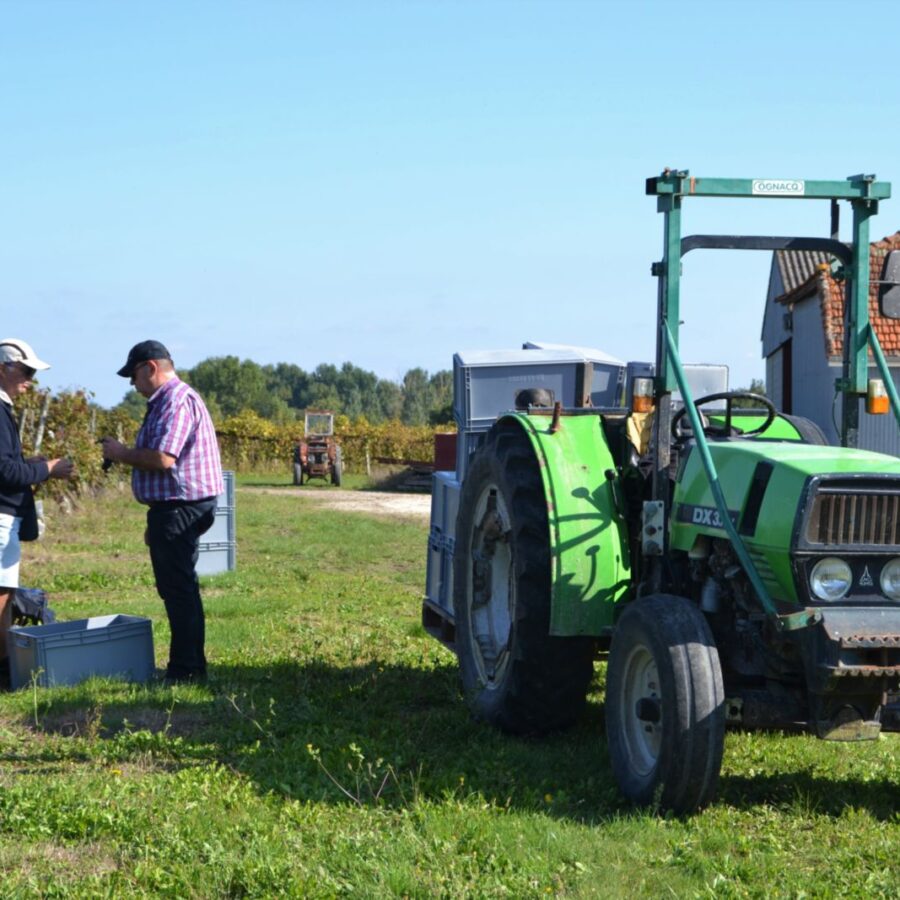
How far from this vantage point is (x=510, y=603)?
6383mm

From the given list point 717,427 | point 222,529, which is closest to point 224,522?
point 222,529

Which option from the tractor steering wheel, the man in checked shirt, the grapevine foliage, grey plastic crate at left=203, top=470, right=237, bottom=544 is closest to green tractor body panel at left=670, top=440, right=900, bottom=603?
the tractor steering wheel

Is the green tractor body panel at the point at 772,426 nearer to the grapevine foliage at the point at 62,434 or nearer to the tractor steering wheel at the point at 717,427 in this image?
the tractor steering wheel at the point at 717,427

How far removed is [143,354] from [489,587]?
2365 millimetres

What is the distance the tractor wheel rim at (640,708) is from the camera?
16.4 feet

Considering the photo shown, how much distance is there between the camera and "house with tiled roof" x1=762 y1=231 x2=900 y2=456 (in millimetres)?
24062

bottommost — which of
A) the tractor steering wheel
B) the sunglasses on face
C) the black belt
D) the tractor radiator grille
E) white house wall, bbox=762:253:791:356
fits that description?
the black belt

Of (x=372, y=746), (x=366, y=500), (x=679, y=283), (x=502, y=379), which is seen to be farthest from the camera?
(x=366, y=500)

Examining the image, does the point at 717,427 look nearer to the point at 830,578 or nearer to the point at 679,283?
the point at 679,283

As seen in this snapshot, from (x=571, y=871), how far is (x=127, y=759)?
90.0 inches

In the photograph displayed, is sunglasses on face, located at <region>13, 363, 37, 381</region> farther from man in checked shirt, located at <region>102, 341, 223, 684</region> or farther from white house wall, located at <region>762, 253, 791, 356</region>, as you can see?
white house wall, located at <region>762, 253, 791, 356</region>

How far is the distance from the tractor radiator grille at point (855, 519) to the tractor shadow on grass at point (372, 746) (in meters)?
1.10

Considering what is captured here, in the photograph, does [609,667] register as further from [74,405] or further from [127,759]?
[74,405]

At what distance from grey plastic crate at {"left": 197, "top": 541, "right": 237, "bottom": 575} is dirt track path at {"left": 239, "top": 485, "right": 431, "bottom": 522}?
9000 mm
